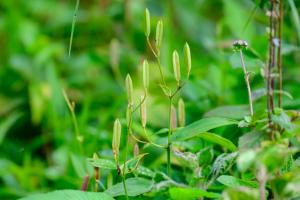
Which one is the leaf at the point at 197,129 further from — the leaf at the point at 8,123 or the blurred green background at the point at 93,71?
the leaf at the point at 8,123

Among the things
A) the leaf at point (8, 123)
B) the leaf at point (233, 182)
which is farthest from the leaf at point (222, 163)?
the leaf at point (8, 123)

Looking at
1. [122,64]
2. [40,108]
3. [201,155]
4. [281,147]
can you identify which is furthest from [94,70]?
[281,147]

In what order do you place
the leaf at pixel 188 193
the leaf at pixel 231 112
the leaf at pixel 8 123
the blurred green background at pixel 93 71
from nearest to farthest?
the leaf at pixel 188 193 < the leaf at pixel 231 112 < the blurred green background at pixel 93 71 < the leaf at pixel 8 123

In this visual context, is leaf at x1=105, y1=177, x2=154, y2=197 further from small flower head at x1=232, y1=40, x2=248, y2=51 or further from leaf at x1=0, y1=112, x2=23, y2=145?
leaf at x1=0, y1=112, x2=23, y2=145

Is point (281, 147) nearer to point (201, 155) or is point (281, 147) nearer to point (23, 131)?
point (201, 155)

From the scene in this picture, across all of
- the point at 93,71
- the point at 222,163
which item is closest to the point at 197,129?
the point at 222,163

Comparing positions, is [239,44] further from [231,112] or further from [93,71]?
[93,71]

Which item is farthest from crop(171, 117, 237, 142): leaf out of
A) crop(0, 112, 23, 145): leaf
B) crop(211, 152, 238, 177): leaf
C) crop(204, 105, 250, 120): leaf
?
crop(0, 112, 23, 145): leaf
